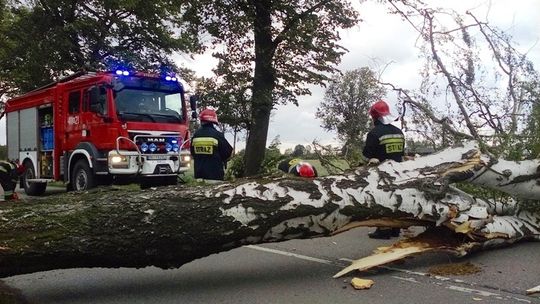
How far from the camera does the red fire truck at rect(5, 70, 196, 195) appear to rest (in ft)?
33.8

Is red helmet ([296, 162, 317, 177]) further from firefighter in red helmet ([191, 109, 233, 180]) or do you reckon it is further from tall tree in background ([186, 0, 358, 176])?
tall tree in background ([186, 0, 358, 176])

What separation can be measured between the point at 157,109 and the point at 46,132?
3.32m

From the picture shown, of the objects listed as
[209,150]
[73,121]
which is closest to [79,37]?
[73,121]

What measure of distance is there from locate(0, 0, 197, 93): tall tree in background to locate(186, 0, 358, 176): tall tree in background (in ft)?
11.5

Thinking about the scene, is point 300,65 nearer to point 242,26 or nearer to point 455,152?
point 242,26

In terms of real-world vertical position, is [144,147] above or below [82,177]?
above

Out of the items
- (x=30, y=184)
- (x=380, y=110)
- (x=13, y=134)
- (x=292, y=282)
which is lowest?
(x=292, y=282)

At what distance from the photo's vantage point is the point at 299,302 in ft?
12.7

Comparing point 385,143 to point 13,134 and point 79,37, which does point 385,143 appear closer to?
point 13,134

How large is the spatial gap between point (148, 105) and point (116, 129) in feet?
3.29

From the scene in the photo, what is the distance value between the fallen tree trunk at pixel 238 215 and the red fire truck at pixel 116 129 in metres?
6.22

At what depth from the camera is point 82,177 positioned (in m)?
10.9

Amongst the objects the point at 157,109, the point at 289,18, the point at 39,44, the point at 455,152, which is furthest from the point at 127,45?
the point at 455,152

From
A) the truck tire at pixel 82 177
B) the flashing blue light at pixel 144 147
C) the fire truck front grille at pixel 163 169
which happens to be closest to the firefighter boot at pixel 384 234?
the fire truck front grille at pixel 163 169
